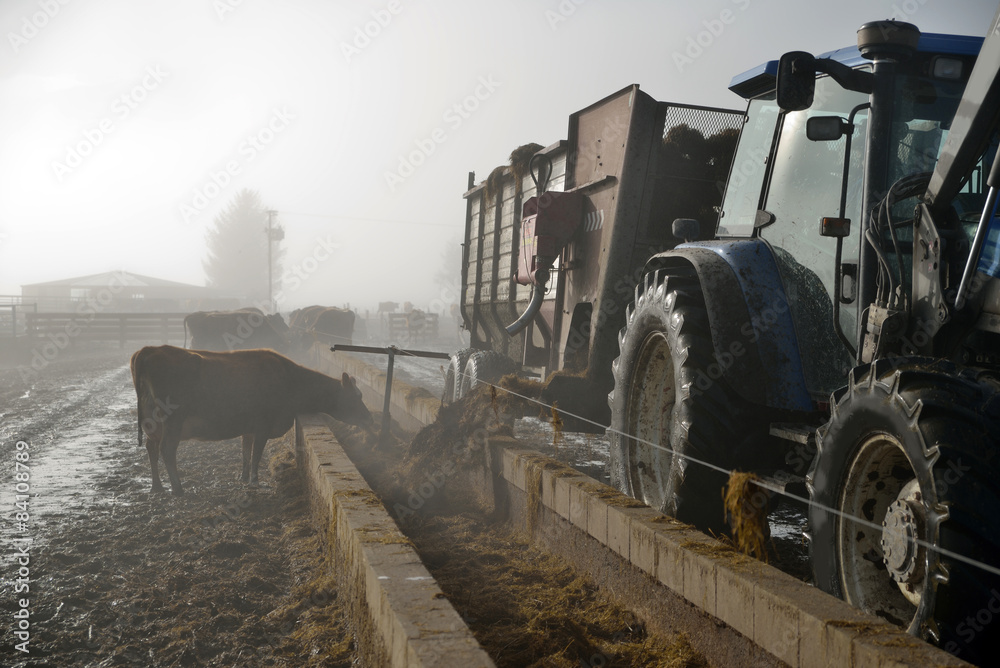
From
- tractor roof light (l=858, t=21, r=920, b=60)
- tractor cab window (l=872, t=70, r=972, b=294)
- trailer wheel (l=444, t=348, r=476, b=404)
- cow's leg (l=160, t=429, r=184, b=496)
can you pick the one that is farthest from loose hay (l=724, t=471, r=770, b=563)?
trailer wheel (l=444, t=348, r=476, b=404)

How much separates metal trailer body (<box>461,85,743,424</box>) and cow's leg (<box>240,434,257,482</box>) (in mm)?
3339

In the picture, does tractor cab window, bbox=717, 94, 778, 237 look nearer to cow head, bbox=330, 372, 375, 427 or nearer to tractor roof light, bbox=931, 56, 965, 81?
tractor roof light, bbox=931, 56, 965, 81

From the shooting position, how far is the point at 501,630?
416 cm

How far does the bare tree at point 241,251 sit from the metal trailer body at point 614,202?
97.2 m

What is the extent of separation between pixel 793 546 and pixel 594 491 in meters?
1.44

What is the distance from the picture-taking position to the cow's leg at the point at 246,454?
865 centimetres

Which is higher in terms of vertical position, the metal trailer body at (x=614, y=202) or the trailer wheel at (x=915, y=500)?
the metal trailer body at (x=614, y=202)

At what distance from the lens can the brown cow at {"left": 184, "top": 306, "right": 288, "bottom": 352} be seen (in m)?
21.3

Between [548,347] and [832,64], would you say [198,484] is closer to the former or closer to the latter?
[548,347]

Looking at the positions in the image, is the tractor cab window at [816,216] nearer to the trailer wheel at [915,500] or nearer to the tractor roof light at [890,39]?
the tractor roof light at [890,39]

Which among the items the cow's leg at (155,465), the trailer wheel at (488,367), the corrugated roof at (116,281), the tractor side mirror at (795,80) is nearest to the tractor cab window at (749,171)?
the tractor side mirror at (795,80)

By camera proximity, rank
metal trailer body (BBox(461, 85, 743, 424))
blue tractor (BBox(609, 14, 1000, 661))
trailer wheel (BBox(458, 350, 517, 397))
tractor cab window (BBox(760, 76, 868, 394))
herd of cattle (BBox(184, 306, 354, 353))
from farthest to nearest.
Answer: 1. herd of cattle (BBox(184, 306, 354, 353))
2. trailer wheel (BBox(458, 350, 517, 397))
3. metal trailer body (BBox(461, 85, 743, 424))
4. tractor cab window (BBox(760, 76, 868, 394))
5. blue tractor (BBox(609, 14, 1000, 661))

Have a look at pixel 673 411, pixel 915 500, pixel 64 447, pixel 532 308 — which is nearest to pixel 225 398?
pixel 64 447

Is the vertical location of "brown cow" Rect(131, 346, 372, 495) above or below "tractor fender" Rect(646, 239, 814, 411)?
below
